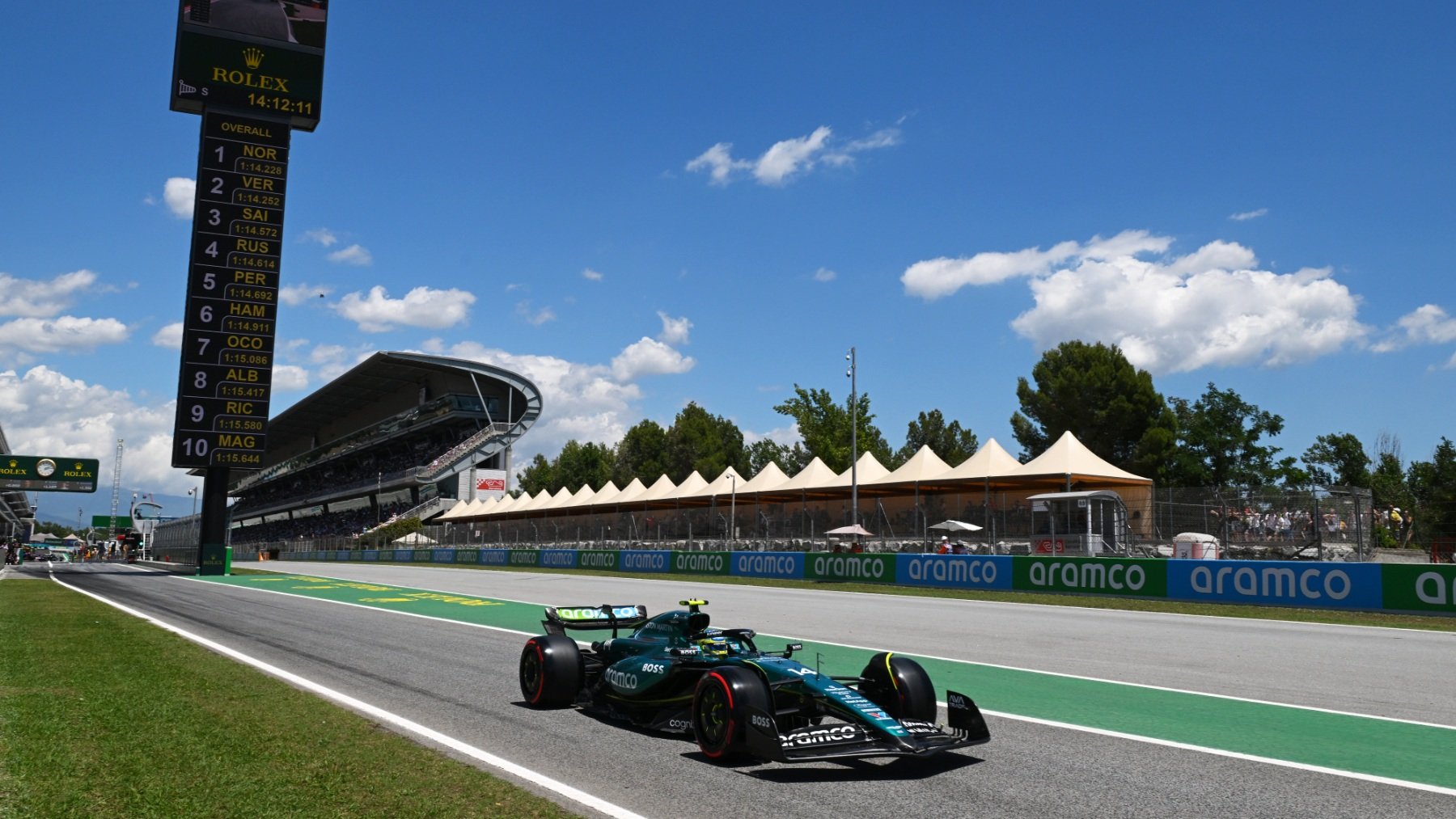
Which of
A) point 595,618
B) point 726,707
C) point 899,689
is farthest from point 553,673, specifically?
point 899,689

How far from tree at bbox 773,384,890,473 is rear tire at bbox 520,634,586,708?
172 ft

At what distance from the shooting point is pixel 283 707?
8.41m

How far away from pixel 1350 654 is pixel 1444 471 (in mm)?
62391

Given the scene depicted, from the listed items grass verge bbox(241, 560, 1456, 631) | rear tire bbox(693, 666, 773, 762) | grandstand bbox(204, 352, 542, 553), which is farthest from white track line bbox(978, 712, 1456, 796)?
grandstand bbox(204, 352, 542, 553)

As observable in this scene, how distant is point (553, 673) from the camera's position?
843 centimetres

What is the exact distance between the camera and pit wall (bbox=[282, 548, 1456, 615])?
62.1ft

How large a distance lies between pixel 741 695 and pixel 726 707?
0.16m

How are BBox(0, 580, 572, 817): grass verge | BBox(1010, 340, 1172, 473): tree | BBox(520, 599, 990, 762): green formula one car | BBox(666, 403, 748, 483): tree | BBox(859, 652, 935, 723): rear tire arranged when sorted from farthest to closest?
BBox(666, 403, 748, 483): tree, BBox(1010, 340, 1172, 473): tree, BBox(859, 652, 935, 723): rear tire, BBox(520, 599, 990, 762): green formula one car, BBox(0, 580, 572, 817): grass verge

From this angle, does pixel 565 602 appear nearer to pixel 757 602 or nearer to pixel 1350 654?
pixel 757 602

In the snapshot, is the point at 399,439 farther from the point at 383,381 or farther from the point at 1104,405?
the point at 1104,405

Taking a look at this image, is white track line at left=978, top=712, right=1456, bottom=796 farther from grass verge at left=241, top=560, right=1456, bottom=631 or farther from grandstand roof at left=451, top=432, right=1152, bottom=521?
grandstand roof at left=451, top=432, right=1152, bottom=521

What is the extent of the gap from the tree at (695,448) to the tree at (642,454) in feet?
4.44

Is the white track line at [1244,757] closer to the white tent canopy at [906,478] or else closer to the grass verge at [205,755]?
the grass verge at [205,755]

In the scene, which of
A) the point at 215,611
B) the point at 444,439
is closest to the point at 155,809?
the point at 215,611
